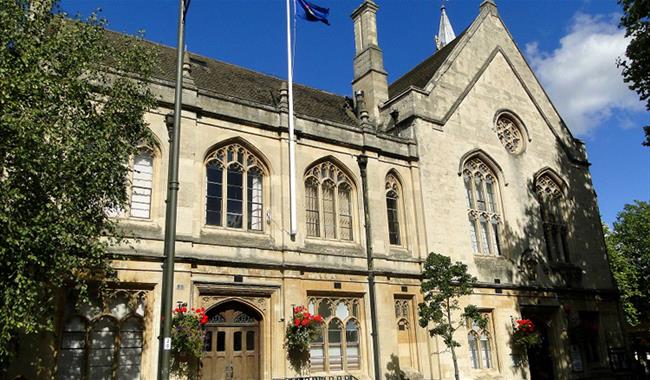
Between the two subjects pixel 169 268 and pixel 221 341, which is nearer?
pixel 169 268

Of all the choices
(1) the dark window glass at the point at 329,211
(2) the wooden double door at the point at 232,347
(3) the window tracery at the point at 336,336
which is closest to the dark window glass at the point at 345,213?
(1) the dark window glass at the point at 329,211

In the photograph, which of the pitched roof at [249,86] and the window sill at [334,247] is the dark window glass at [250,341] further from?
the pitched roof at [249,86]

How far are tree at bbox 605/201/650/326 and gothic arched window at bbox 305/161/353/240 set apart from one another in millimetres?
31273

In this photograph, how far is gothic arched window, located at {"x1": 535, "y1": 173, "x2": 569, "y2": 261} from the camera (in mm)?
23938

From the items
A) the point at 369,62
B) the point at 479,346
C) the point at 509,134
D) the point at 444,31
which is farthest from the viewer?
the point at 444,31

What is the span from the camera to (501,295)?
20.7m

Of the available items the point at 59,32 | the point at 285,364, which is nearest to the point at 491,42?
the point at 285,364

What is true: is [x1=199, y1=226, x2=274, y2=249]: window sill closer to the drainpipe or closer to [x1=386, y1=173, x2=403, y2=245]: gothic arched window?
the drainpipe

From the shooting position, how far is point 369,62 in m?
23.8

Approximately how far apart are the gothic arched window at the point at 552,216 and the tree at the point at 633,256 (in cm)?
2027

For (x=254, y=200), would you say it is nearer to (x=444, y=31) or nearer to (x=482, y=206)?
(x=482, y=206)

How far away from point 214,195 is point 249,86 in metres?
7.25

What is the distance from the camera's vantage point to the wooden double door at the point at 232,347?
14615 millimetres

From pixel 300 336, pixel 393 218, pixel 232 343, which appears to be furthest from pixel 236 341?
pixel 393 218
